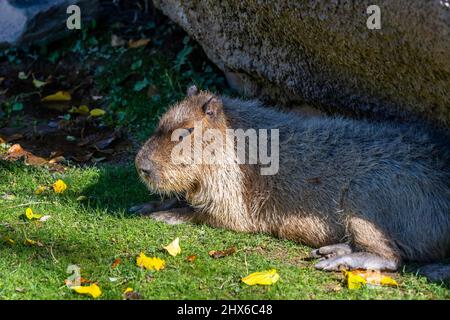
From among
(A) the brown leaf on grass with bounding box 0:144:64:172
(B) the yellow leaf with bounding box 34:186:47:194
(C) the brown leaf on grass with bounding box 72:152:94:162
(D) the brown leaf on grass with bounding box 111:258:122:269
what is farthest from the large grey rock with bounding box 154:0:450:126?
(D) the brown leaf on grass with bounding box 111:258:122:269

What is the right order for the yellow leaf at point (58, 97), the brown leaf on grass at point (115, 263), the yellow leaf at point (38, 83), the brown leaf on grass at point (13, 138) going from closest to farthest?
the brown leaf on grass at point (115, 263)
the brown leaf on grass at point (13, 138)
the yellow leaf at point (58, 97)
the yellow leaf at point (38, 83)

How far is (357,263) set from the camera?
4.34 meters

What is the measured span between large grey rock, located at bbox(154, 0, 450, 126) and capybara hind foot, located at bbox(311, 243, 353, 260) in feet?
3.25

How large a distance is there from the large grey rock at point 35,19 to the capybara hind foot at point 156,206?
11.1 ft

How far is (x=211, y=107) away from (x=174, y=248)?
97cm

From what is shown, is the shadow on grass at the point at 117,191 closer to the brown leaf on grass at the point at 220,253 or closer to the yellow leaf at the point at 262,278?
the brown leaf on grass at the point at 220,253

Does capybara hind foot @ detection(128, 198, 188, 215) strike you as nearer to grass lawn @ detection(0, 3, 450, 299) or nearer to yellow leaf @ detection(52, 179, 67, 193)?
grass lawn @ detection(0, 3, 450, 299)

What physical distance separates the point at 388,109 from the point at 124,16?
403cm

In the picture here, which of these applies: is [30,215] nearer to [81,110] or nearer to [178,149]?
[178,149]

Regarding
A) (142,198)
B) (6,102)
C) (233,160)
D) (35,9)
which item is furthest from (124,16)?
(233,160)

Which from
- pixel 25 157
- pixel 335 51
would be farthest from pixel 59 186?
pixel 335 51

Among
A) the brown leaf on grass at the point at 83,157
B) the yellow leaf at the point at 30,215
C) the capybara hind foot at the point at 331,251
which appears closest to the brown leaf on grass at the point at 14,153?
the brown leaf on grass at the point at 83,157

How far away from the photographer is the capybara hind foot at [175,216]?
505 centimetres

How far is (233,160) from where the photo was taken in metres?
4.90
